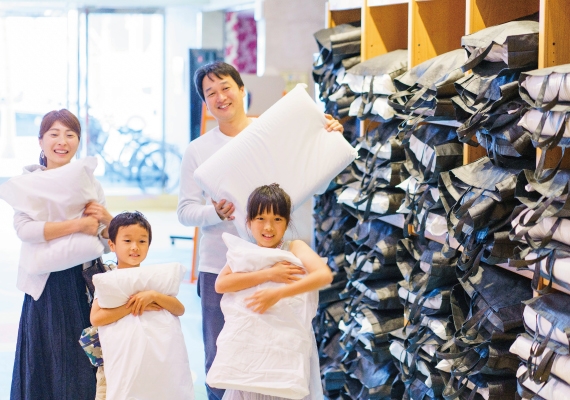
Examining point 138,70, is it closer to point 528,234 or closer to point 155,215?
point 155,215

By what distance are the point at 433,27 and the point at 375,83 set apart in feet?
1.08

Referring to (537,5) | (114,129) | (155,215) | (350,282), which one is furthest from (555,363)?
(114,129)

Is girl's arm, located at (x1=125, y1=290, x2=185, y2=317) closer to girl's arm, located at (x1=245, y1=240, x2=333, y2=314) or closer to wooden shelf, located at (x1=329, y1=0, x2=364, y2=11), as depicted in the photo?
girl's arm, located at (x1=245, y1=240, x2=333, y2=314)

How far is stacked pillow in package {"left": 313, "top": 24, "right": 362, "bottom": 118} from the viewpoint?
380 cm

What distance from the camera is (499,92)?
2.23 m

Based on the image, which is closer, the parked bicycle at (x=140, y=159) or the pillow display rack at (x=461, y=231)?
the pillow display rack at (x=461, y=231)

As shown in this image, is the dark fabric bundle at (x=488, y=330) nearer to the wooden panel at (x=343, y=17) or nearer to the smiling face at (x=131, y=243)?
the smiling face at (x=131, y=243)

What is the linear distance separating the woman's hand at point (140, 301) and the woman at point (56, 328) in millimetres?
592

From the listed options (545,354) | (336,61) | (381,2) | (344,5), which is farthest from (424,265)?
(344,5)

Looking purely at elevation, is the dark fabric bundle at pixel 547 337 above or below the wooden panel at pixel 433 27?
below

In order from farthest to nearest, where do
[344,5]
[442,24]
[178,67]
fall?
[178,67] → [344,5] → [442,24]

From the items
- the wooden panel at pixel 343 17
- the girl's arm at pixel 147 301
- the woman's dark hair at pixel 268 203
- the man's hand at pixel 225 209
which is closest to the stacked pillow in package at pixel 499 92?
the woman's dark hair at pixel 268 203

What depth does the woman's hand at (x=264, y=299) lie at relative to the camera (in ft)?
7.82

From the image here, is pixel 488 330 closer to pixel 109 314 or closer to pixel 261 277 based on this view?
pixel 261 277
